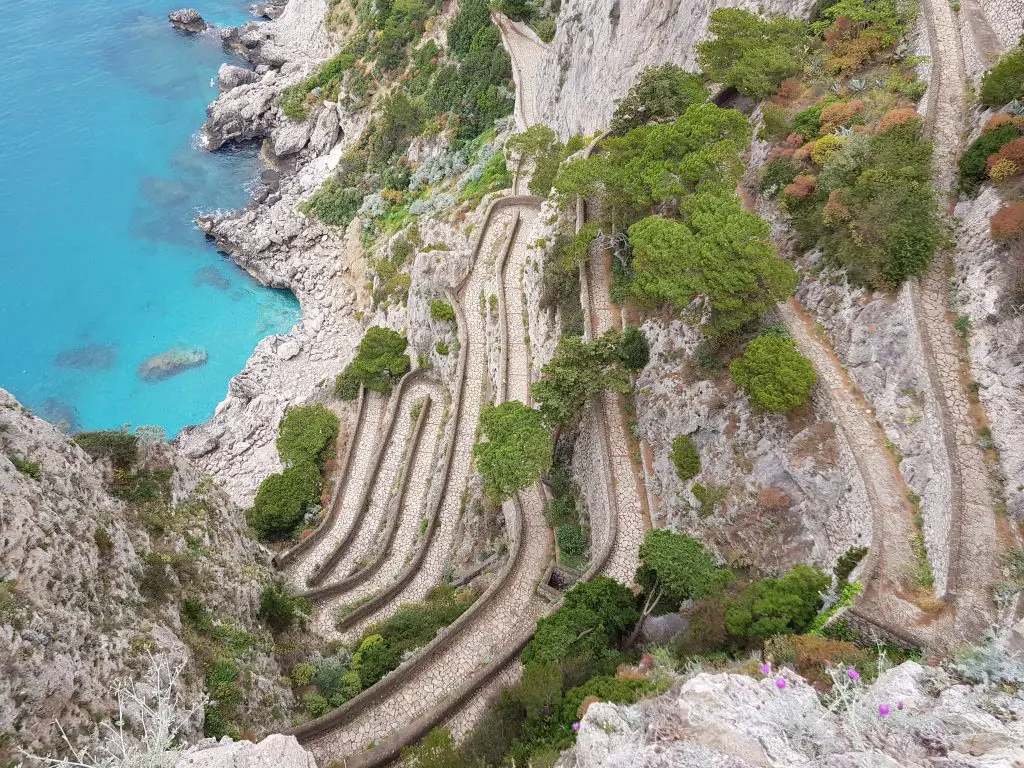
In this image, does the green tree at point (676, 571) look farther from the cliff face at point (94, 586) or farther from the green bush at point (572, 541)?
the cliff face at point (94, 586)

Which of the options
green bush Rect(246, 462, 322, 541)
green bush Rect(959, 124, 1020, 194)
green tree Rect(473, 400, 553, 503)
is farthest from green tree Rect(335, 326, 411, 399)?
green bush Rect(959, 124, 1020, 194)


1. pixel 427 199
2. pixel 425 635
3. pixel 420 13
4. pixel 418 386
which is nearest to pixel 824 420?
pixel 425 635

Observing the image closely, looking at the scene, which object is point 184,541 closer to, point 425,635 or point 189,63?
point 425,635

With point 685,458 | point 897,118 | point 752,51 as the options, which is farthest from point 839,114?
point 685,458

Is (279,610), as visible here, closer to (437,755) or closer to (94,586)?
(94,586)

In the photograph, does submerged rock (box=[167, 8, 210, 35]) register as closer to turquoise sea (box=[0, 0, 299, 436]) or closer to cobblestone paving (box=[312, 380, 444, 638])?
turquoise sea (box=[0, 0, 299, 436])

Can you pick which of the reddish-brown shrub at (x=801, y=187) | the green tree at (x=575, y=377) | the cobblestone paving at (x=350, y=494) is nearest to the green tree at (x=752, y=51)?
the reddish-brown shrub at (x=801, y=187)
